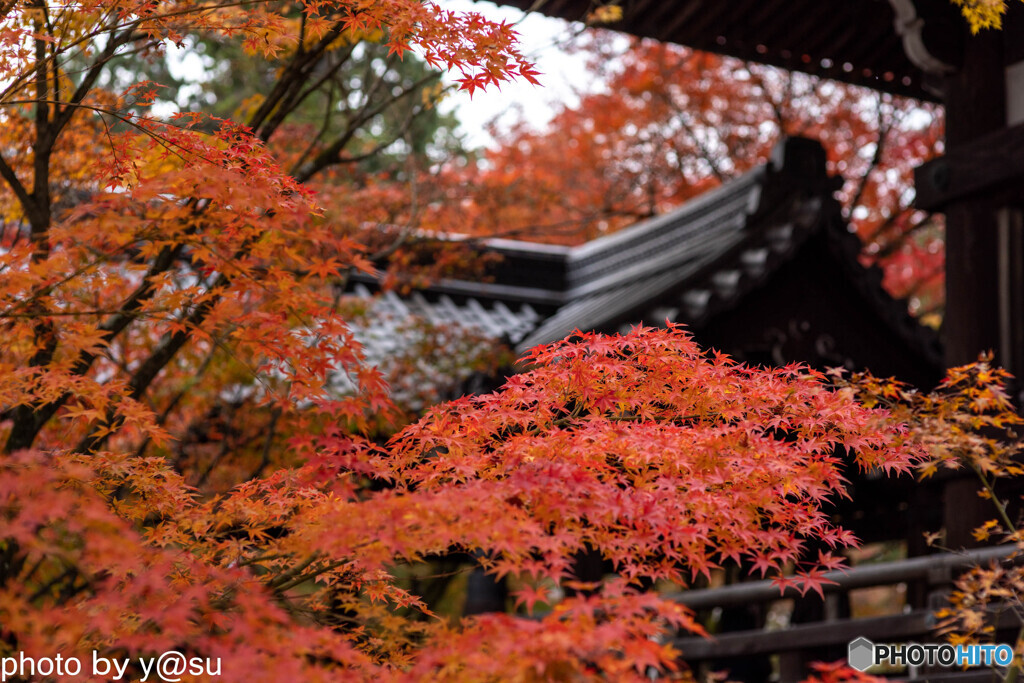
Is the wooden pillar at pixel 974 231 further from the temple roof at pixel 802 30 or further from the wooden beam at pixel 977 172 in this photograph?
the temple roof at pixel 802 30

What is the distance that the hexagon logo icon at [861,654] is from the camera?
5.73m

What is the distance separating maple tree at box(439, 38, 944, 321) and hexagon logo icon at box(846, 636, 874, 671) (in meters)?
8.17

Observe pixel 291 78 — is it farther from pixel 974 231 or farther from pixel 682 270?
pixel 974 231

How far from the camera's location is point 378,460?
130 inches

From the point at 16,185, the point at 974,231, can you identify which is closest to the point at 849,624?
the point at 974,231

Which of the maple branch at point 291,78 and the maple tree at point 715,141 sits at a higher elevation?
the maple tree at point 715,141

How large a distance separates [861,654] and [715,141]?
1044cm

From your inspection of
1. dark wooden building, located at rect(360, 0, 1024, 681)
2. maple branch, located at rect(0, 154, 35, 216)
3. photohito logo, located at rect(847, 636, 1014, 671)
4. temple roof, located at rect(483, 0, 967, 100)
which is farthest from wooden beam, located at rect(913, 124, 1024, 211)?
maple branch, located at rect(0, 154, 35, 216)

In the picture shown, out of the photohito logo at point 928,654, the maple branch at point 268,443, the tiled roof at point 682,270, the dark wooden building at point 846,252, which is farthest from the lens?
the tiled roof at point 682,270

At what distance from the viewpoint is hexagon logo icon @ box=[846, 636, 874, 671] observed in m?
5.73

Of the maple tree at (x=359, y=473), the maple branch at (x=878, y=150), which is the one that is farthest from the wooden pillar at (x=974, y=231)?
the maple branch at (x=878, y=150)

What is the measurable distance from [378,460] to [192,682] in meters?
0.98

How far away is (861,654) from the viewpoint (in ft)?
19.1

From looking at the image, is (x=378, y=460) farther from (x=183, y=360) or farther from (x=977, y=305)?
(x=183, y=360)
